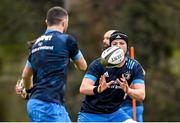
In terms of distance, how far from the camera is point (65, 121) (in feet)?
32.3

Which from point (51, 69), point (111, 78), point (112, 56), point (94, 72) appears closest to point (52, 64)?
point (51, 69)

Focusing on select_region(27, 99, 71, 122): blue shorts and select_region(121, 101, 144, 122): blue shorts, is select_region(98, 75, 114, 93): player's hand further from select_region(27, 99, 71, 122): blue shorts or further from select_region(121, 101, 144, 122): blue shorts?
select_region(121, 101, 144, 122): blue shorts

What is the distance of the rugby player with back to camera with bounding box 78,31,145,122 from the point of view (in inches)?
412

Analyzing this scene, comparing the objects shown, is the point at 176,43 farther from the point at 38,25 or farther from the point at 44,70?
the point at 44,70

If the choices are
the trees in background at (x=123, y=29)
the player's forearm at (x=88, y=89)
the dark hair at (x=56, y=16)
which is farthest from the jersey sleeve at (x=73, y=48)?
the trees in background at (x=123, y=29)

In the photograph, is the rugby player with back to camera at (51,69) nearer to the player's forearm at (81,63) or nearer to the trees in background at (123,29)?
the player's forearm at (81,63)

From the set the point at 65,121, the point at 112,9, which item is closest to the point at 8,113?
the point at 112,9

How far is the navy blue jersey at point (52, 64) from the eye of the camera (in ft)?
32.2

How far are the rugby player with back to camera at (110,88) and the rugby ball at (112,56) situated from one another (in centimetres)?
19

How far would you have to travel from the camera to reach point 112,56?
1001 cm

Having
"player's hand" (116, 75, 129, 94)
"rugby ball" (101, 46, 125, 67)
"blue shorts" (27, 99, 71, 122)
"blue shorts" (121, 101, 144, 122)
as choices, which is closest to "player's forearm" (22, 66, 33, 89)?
"blue shorts" (27, 99, 71, 122)

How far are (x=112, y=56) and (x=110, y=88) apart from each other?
2.77 feet

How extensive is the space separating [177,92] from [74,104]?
3.57m

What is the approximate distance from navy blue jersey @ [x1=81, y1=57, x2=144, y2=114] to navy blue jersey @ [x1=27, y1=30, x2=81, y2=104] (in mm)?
828
